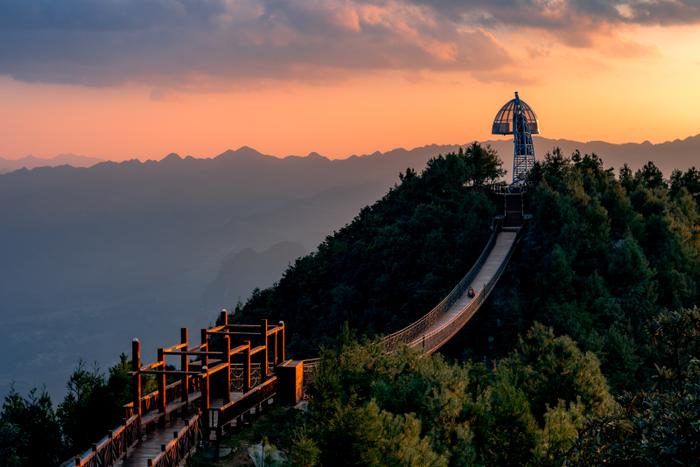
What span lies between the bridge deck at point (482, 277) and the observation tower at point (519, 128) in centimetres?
884

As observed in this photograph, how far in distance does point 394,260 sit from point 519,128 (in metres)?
13.0

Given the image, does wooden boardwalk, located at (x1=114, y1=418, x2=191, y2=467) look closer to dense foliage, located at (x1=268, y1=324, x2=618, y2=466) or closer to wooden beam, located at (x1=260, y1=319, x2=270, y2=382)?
dense foliage, located at (x1=268, y1=324, x2=618, y2=466)

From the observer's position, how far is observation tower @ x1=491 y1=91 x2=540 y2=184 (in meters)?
57.3

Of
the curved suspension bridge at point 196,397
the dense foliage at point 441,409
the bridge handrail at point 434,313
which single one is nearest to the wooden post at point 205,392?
the curved suspension bridge at point 196,397

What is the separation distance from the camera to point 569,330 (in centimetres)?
4128

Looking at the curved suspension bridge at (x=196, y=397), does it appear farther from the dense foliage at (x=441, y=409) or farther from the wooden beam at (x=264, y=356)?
the dense foliage at (x=441, y=409)

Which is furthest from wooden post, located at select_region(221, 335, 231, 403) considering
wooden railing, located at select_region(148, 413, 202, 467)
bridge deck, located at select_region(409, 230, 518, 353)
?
bridge deck, located at select_region(409, 230, 518, 353)

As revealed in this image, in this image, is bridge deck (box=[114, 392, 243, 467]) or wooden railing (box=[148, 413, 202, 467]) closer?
wooden railing (box=[148, 413, 202, 467])

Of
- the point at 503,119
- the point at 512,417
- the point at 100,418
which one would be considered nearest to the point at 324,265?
the point at 503,119

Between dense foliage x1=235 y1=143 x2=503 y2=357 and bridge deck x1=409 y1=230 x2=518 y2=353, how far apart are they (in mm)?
1538

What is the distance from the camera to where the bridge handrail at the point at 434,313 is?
33106mm

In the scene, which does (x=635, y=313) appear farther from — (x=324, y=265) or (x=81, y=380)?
(x=81, y=380)

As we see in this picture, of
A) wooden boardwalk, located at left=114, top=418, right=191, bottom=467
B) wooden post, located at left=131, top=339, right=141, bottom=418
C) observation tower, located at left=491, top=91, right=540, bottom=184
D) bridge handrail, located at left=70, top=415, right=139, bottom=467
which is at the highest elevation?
observation tower, located at left=491, top=91, right=540, bottom=184

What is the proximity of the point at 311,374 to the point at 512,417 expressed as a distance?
6339 millimetres
